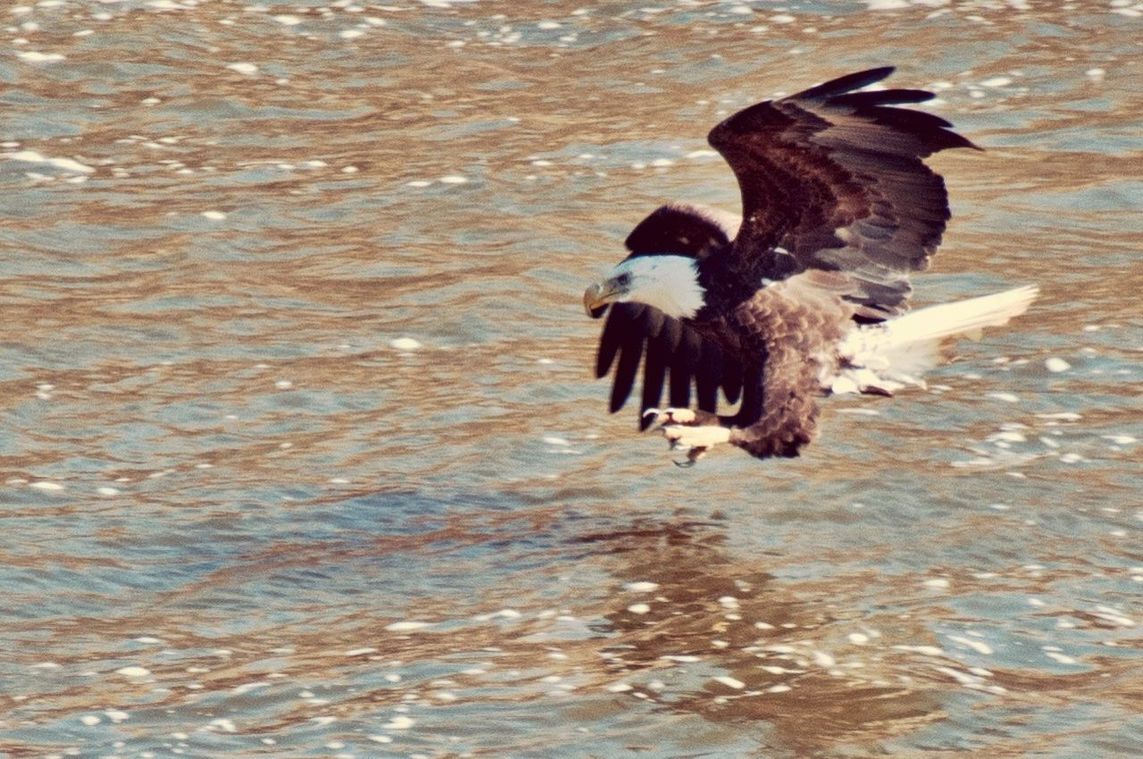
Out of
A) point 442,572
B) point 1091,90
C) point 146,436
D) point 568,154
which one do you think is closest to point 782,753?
point 442,572

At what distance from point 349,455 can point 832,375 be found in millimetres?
1792

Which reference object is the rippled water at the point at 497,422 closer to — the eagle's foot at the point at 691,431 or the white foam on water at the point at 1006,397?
the white foam on water at the point at 1006,397

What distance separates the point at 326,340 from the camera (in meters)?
8.03

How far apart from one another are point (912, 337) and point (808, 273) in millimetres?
366

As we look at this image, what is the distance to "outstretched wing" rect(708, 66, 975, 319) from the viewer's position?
5.58 meters

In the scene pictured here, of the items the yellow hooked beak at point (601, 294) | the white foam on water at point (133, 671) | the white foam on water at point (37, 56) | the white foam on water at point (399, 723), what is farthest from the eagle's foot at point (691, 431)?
the white foam on water at point (37, 56)

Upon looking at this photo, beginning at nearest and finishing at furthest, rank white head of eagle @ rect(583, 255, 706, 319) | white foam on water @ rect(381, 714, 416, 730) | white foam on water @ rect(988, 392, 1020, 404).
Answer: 1. white foam on water @ rect(381, 714, 416, 730)
2. white head of eagle @ rect(583, 255, 706, 319)
3. white foam on water @ rect(988, 392, 1020, 404)

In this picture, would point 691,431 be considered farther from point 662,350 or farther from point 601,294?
point 662,350

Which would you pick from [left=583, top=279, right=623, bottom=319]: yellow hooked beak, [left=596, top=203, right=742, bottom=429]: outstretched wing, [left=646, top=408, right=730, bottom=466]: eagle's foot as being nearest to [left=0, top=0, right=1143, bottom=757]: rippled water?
[left=596, top=203, right=742, bottom=429]: outstretched wing

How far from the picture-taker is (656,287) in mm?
6305

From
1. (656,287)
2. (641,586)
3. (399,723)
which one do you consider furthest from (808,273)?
(399,723)

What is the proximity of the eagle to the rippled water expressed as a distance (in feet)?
1.64

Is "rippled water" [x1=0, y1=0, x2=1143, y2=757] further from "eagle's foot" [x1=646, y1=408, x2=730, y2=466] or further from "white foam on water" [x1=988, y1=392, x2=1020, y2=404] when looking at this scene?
"eagle's foot" [x1=646, y1=408, x2=730, y2=466]

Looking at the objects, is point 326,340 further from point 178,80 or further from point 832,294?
point 178,80
